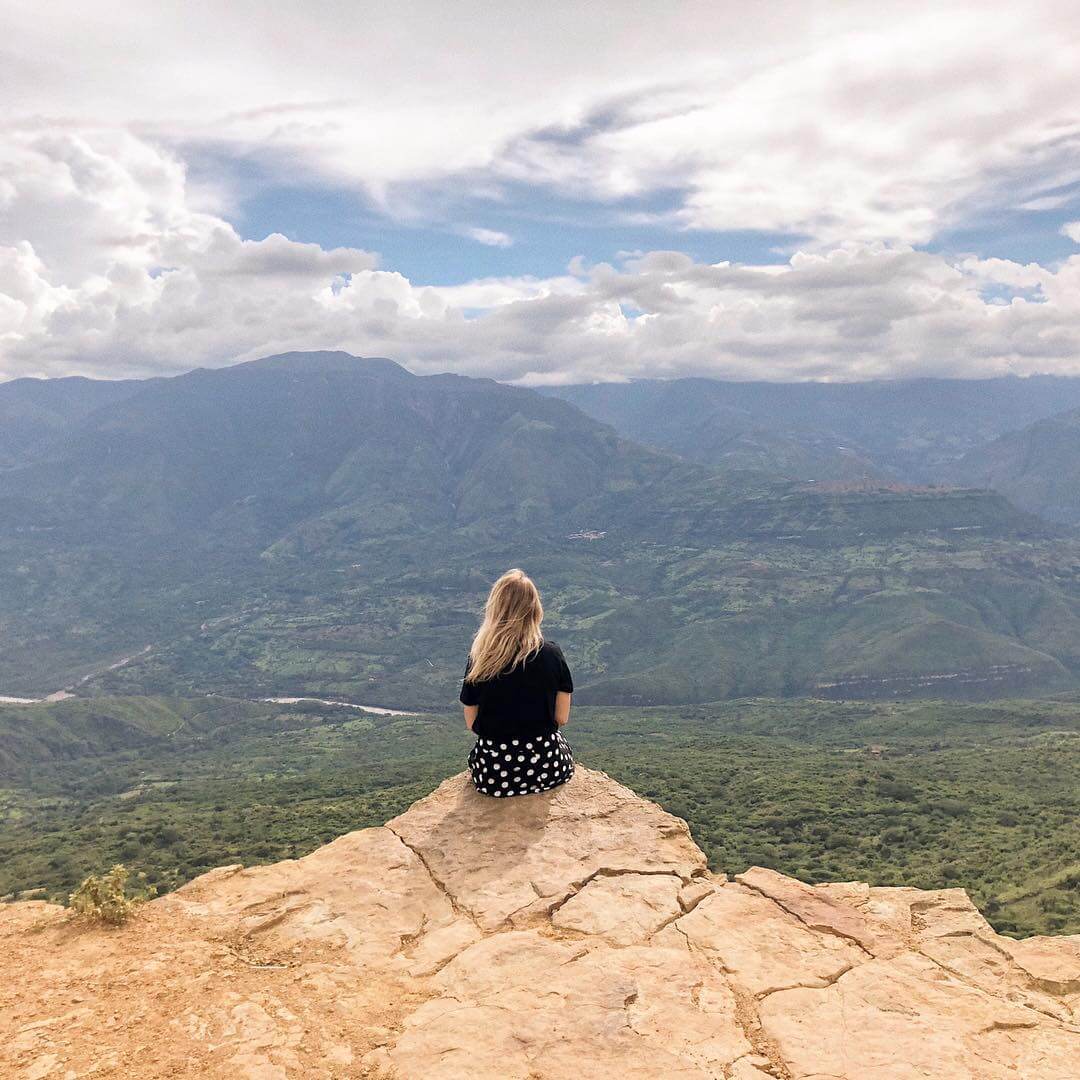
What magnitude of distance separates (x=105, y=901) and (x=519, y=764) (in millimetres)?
7712

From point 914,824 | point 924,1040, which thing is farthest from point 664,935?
point 914,824

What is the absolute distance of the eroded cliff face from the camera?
28.3 feet

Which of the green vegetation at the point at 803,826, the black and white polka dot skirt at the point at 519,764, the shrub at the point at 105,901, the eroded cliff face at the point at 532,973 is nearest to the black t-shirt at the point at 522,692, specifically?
the black and white polka dot skirt at the point at 519,764

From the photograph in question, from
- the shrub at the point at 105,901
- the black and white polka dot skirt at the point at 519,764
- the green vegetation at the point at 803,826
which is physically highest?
the black and white polka dot skirt at the point at 519,764

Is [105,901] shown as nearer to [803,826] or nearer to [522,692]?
[522,692]

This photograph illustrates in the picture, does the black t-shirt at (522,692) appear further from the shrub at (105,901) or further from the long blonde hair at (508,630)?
the shrub at (105,901)

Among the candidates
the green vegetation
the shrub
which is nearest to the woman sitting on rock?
the shrub

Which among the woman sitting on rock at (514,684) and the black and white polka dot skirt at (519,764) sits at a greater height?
the woman sitting on rock at (514,684)

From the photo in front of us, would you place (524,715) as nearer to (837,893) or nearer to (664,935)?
(664,935)

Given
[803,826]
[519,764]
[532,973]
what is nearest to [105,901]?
[532,973]

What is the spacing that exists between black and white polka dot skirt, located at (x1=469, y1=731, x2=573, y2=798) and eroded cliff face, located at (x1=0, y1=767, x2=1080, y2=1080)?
50 centimetres

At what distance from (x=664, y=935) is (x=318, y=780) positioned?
117918mm

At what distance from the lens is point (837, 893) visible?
14461 mm

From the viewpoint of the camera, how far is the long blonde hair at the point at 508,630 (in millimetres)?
14391
